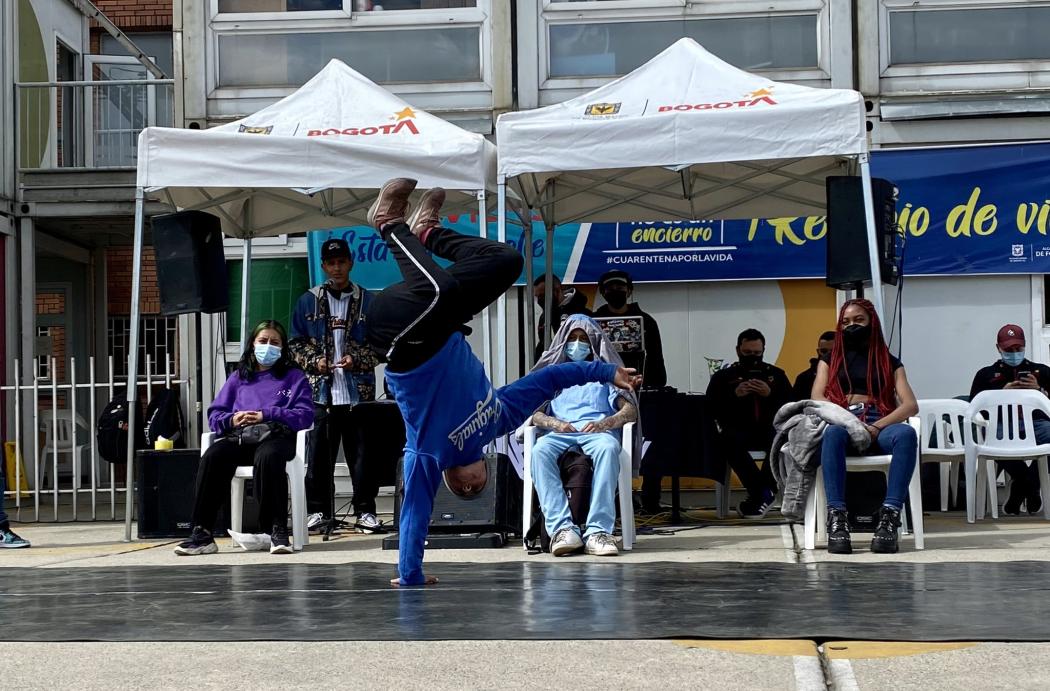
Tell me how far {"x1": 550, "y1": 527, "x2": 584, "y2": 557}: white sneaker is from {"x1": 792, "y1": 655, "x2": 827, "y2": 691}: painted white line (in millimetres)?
3334

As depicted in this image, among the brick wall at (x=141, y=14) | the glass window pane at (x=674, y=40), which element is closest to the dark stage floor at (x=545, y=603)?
the glass window pane at (x=674, y=40)

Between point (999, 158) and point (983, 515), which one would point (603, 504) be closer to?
point (983, 515)

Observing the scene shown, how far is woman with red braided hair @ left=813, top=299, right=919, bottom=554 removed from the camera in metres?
7.27

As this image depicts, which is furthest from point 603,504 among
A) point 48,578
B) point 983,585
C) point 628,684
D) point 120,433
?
point 120,433

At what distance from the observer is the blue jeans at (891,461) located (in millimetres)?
7402

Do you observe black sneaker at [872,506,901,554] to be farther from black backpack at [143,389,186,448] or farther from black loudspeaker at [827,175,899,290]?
black backpack at [143,389,186,448]

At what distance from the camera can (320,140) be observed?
848 cm

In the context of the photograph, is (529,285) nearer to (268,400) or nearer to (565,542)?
(268,400)

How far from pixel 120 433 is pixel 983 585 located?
748cm

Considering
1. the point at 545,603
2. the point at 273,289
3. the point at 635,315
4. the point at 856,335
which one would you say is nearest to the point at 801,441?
the point at 856,335

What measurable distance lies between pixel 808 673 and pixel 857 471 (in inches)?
166

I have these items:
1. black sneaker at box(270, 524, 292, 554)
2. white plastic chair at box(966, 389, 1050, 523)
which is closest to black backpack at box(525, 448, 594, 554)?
black sneaker at box(270, 524, 292, 554)

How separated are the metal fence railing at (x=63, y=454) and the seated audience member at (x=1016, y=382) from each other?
19.2ft

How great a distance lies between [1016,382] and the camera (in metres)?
9.68
